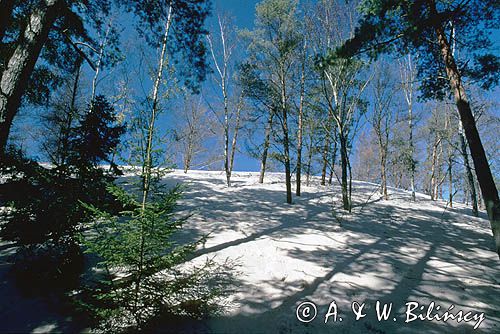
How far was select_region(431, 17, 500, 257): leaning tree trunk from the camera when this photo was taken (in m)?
4.38

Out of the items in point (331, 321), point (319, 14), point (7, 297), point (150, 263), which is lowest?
point (331, 321)

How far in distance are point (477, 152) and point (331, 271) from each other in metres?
4.34

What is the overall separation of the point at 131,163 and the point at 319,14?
36.8ft

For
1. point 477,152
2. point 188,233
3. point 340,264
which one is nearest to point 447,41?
point 477,152

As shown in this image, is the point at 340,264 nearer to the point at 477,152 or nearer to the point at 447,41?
the point at 477,152

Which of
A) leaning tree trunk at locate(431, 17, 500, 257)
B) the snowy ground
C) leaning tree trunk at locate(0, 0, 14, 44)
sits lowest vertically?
the snowy ground

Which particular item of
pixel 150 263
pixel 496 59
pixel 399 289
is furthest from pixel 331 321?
pixel 496 59

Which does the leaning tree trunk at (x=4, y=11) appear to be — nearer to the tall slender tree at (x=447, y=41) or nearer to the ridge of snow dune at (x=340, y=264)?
the ridge of snow dune at (x=340, y=264)

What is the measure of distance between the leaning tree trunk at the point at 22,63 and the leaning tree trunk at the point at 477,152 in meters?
8.34

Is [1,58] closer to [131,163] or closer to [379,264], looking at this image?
[131,163]

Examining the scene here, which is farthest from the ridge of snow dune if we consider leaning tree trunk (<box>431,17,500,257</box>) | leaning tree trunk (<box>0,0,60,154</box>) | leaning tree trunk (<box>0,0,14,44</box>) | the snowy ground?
leaning tree trunk (<box>0,0,14,44</box>)

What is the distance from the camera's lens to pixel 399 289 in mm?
3959

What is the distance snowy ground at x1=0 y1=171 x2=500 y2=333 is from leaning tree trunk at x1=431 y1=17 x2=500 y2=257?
146 centimetres

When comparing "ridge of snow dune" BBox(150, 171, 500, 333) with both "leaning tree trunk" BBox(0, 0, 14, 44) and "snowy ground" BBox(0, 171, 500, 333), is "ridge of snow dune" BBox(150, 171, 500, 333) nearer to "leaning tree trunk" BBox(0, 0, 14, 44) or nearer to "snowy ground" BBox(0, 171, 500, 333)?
"snowy ground" BBox(0, 171, 500, 333)
